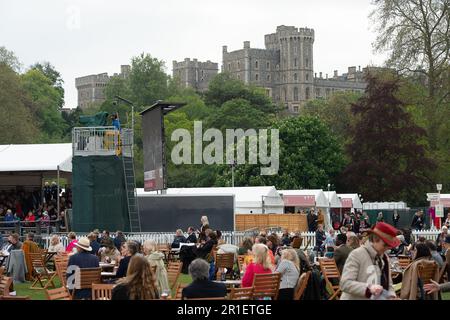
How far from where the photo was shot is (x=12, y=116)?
69.2 m

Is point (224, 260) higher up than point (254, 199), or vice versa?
point (254, 199)

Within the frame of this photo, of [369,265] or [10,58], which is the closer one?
[369,265]

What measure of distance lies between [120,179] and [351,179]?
26351 millimetres

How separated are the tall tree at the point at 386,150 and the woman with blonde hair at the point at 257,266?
1646 inches

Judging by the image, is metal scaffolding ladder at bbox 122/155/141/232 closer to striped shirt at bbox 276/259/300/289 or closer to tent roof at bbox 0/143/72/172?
tent roof at bbox 0/143/72/172

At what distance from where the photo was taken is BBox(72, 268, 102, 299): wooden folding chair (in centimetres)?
1336

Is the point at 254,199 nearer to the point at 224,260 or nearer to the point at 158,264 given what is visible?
the point at 224,260

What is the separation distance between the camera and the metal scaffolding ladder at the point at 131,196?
104 ft

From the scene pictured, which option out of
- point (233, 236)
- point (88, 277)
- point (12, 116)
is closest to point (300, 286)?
point (88, 277)

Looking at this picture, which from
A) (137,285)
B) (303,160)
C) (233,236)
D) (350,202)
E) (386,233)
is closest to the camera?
(386,233)

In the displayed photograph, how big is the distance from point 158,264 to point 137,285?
16.6ft
